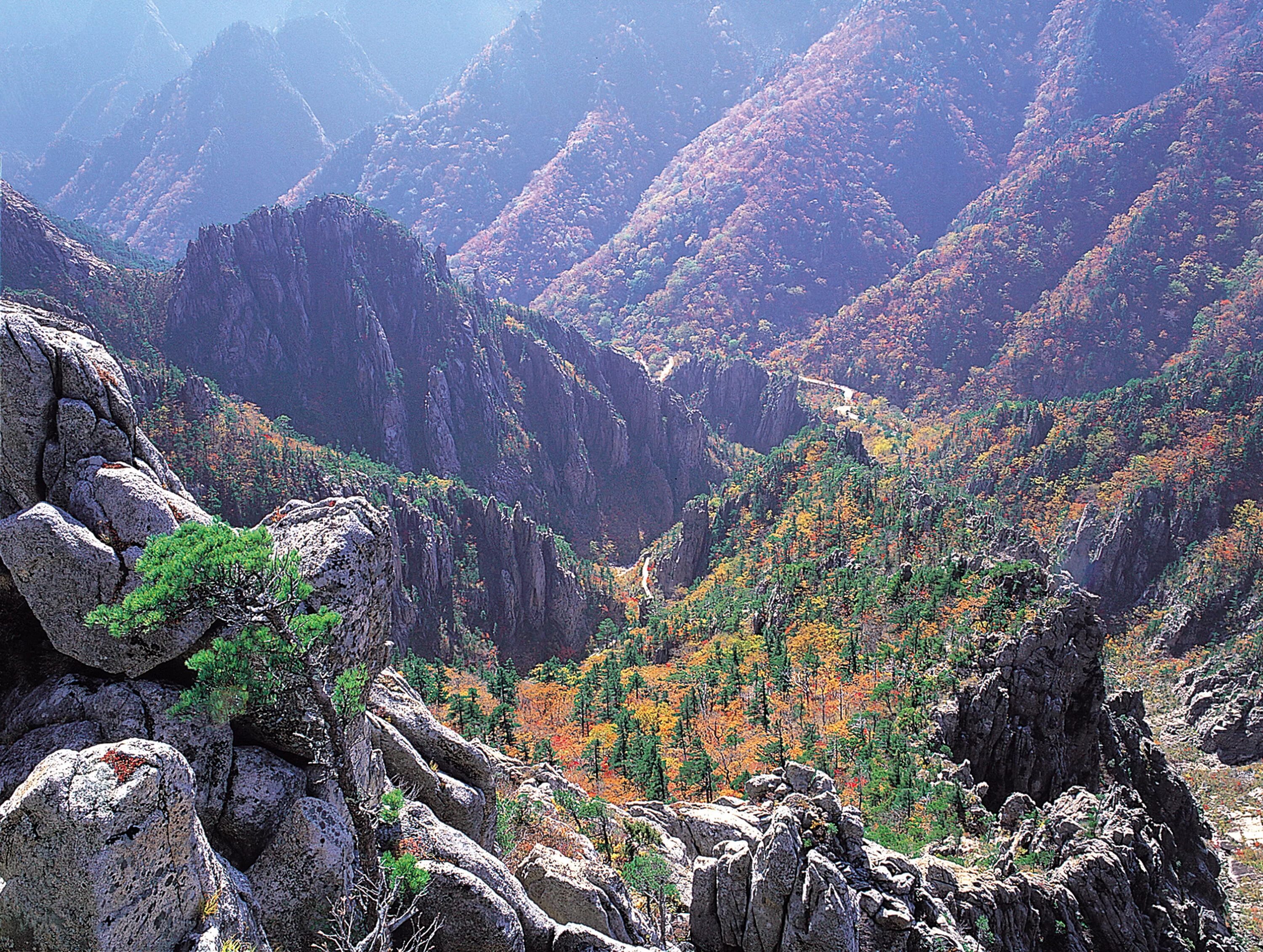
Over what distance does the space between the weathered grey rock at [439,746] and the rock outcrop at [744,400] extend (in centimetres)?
12209

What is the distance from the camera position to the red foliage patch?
31.7 feet

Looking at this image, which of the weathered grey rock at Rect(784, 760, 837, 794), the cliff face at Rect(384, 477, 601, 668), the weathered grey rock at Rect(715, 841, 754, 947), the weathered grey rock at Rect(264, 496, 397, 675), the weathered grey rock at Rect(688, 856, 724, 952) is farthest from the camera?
the cliff face at Rect(384, 477, 601, 668)

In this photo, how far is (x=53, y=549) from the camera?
12594 mm

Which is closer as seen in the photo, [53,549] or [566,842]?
[53,549]

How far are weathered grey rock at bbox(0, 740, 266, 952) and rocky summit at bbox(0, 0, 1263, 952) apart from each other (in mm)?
55

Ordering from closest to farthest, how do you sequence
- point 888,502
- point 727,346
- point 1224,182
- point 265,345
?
point 888,502, point 265,345, point 1224,182, point 727,346

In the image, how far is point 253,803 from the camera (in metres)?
12.8

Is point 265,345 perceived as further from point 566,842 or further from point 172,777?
point 172,777

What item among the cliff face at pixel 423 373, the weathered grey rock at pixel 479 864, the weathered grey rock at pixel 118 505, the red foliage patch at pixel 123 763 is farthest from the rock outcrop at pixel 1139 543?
the red foliage patch at pixel 123 763

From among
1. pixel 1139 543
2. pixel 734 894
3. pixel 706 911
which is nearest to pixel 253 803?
pixel 734 894

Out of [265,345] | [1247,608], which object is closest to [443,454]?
[265,345]

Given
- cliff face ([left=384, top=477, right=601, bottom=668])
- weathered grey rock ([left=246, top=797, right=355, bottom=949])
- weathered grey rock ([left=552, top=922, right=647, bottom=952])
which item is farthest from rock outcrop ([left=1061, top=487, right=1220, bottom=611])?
weathered grey rock ([left=246, top=797, right=355, bottom=949])

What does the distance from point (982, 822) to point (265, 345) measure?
97.8 metres

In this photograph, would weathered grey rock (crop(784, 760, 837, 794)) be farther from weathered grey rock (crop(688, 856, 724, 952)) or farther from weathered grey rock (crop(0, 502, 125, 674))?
weathered grey rock (crop(0, 502, 125, 674))
